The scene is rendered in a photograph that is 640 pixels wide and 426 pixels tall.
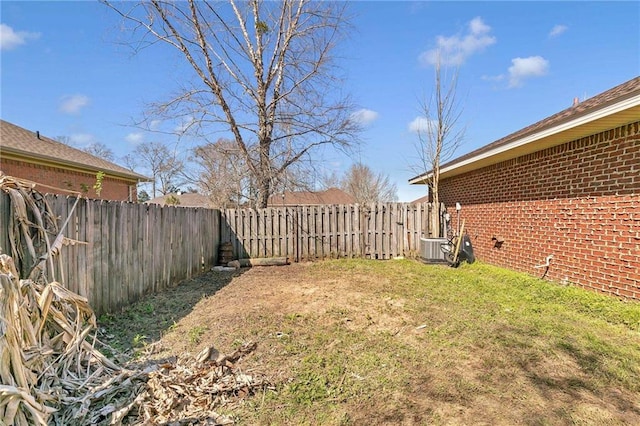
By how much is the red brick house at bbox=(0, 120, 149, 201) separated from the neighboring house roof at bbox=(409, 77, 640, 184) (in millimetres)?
9466

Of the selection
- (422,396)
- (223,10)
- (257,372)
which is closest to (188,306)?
(257,372)

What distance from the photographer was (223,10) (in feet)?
34.4

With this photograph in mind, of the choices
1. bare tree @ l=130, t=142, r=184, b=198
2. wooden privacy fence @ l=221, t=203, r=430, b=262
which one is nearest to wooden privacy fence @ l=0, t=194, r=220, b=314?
wooden privacy fence @ l=221, t=203, r=430, b=262

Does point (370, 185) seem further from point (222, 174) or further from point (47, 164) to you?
point (47, 164)

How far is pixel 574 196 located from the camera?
522 cm

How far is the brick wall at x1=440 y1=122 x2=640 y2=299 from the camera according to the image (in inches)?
169

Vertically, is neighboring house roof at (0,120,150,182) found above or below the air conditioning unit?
above

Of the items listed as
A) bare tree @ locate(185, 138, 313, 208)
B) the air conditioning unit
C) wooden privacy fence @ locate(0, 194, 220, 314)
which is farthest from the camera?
bare tree @ locate(185, 138, 313, 208)

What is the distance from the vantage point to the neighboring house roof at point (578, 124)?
3771 millimetres

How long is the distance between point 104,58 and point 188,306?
29.6 ft

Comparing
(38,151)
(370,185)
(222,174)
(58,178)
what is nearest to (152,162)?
(370,185)

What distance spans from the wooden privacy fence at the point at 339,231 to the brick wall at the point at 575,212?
1.96 meters

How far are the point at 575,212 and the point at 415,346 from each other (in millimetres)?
3965

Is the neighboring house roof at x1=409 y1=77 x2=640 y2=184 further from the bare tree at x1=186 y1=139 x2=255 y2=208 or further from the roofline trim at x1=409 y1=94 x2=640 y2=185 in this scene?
the bare tree at x1=186 y1=139 x2=255 y2=208
